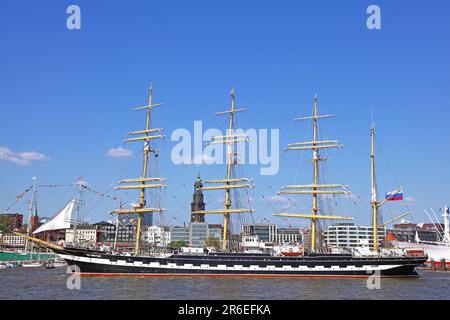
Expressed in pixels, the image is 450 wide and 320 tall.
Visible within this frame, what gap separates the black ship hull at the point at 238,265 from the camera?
61.4 m

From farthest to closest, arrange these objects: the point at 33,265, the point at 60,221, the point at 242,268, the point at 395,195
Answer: the point at 33,265
the point at 60,221
the point at 395,195
the point at 242,268

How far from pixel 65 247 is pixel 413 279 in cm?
5029

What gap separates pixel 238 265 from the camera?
62.0 meters

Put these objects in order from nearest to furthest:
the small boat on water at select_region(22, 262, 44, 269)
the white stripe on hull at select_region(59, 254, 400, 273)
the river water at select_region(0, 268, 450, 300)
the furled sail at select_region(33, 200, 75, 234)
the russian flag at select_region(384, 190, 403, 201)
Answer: the river water at select_region(0, 268, 450, 300)
the white stripe on hull at select_region(59, 254, 400, 273)
the russian flag at select_region(384, 190, 403, 201)
the furled sail at select_region(33, 200, 75, 234)
the small boat on water at select_region(22, 262, 44, 269)

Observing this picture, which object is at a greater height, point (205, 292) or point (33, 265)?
point (205, 292)

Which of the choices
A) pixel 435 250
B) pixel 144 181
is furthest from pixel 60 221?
pixel 435 250

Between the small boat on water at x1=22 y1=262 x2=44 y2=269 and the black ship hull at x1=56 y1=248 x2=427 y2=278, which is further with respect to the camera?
the small boat on water at x1=22 y1=262 x2=44 y2=269

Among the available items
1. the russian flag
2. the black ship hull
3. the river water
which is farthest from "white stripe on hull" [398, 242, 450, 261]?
the river water

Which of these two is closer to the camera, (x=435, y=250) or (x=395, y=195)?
(x=395, y=195)

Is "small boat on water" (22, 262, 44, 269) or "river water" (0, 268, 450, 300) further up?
"river water" (0, 268, 450, 300)

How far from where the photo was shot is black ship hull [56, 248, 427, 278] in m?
61.4

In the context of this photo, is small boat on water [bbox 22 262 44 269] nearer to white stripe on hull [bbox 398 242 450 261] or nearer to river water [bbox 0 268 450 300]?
river water [bbox 0 268 450 300]

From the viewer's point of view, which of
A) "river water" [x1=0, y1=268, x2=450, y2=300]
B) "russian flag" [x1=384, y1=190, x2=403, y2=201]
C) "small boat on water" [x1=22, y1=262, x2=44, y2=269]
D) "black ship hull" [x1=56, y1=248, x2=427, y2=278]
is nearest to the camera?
"river water" [x1=0, y1=268, x2=450, y2=300]

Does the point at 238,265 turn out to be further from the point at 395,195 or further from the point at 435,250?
the point at 435,250
